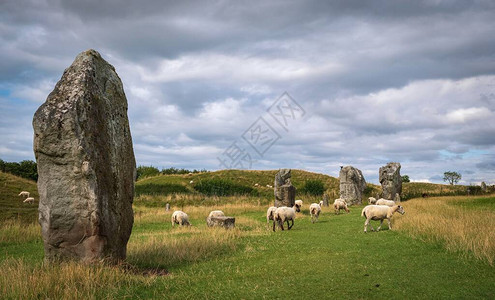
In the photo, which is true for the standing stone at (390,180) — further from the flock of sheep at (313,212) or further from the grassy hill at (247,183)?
the flock of sheep at (313,212)

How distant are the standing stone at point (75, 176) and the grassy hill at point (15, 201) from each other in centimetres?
1522

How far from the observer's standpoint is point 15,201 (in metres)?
28.7

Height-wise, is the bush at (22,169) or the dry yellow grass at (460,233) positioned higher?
the bush at (22,169)

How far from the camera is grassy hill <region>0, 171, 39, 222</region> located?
77.3ft

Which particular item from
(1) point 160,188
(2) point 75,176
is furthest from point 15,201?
(1) point 160,188

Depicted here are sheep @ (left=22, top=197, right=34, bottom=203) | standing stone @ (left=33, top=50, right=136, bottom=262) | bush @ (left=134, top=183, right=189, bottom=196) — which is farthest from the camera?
bush @ (left=134, top=183, right=189, bottom=196)

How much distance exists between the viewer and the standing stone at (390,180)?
3850 cm

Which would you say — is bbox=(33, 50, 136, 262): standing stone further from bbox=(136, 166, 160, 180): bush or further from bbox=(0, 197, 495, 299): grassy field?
bbox=(136, 166, 160, 180): bush

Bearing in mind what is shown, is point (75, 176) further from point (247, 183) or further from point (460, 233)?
point (247, 183)

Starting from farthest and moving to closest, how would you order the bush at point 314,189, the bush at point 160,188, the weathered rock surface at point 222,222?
the bush at point 160,188, the bush at point 314,189, the weathered rock surface at point 222,222

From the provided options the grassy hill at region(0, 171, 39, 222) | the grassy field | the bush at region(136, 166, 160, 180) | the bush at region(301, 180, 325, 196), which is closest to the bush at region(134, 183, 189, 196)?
the bush at region(301, 180, 325, 196)

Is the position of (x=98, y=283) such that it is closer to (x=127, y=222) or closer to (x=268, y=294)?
(x=127, y=222)

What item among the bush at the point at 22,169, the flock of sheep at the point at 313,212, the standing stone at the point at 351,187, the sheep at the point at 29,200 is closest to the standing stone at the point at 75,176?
the flock of sheep at the point at 313,212

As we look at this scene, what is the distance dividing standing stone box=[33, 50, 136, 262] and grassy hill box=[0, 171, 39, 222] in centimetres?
1522
